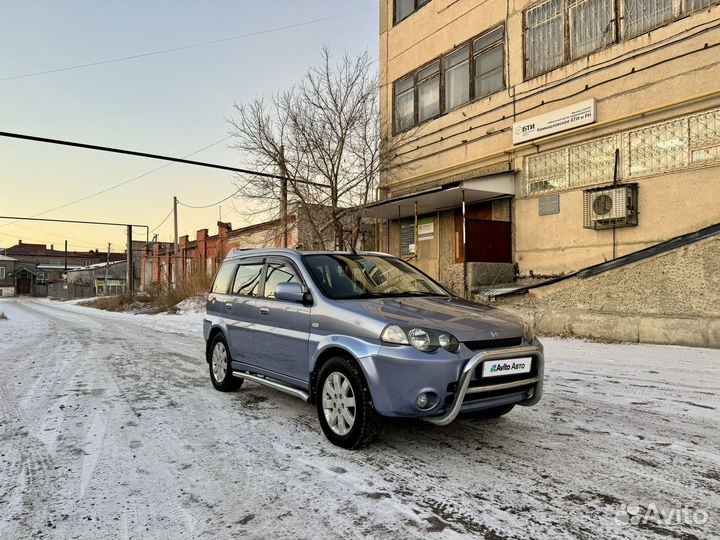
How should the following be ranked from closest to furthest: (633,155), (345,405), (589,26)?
(345,405) < (633,155) < (589,26)

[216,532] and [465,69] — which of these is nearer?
[216,532]

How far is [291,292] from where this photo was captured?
4609 millimetres

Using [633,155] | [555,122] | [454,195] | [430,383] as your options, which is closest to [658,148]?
[633,155]

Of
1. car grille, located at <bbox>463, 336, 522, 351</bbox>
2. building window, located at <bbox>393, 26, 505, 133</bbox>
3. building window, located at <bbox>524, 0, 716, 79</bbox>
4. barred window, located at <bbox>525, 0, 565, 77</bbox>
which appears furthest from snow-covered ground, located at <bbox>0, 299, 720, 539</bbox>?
building window, located at <bbox>393, 26, 505, 133</bbox>

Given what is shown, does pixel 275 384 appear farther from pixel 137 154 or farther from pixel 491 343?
pixel 137 154

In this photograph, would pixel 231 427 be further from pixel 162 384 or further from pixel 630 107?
pixel 630 107

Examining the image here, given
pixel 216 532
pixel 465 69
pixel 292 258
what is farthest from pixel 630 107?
pixel 216 532

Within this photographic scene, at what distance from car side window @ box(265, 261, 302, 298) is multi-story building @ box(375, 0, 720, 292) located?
8957mm

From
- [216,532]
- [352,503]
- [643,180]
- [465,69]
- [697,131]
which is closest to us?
[216,532]

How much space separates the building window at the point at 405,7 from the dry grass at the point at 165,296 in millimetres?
15374

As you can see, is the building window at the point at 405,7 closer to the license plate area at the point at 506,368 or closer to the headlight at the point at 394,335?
the license plate area at the point at 506,368

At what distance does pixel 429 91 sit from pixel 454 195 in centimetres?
576

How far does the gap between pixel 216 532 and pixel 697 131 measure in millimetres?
12033

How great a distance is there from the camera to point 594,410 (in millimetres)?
5051
